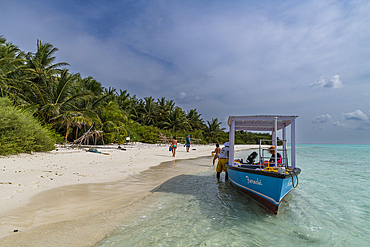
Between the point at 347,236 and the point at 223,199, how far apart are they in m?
2.89

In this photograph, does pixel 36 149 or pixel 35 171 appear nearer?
pixel 35 171

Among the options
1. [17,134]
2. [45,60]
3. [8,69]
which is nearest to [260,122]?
[17,134]

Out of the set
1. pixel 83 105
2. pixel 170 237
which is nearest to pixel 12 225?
pixel 170 237

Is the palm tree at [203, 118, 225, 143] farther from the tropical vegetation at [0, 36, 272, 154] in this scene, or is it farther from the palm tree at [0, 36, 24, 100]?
the palm tree at [0, 36, 24, 100]

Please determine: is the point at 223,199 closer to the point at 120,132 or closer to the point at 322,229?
the point at 322,229

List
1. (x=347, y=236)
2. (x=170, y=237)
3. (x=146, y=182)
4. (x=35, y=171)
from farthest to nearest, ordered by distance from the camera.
Answer: (x=146, y=182), (x=35, y=171), (x=347, y=236), (x=170, y=237)

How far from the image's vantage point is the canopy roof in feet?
20.0

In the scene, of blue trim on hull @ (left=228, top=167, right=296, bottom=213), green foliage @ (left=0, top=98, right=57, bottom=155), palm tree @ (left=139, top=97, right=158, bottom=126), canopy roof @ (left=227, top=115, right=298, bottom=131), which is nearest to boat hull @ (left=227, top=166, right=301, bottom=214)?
blue trim on hull @ (left=228, top=167, right=296, bottom=213)

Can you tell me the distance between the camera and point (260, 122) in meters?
7.20

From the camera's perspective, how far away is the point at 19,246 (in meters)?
2.71

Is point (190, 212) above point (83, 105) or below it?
below

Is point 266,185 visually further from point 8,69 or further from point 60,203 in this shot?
point 8,69

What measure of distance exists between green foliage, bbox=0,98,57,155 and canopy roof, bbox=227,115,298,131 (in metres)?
9.46

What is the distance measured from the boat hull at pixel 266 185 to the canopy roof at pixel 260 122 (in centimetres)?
167
